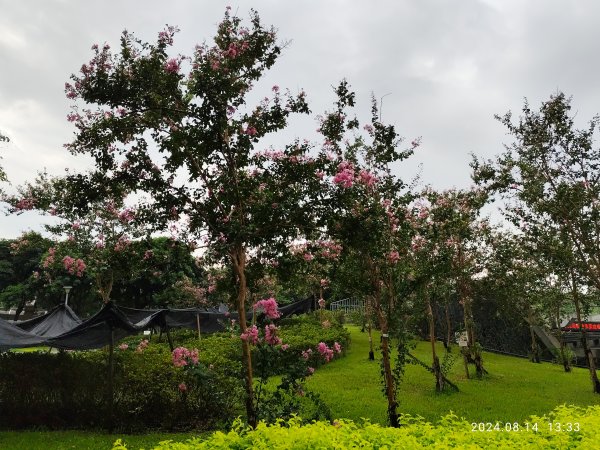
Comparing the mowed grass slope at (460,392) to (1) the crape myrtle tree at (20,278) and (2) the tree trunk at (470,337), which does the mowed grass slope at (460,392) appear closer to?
(2) the tree trunk at (470,337)

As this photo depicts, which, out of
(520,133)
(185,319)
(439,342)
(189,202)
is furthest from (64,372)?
(439,342)

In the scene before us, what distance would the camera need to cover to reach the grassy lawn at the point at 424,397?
9328mm

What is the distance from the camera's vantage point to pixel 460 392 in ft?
47.8

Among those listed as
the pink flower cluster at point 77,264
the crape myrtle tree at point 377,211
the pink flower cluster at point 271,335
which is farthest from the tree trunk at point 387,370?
the pink flower cluster at point 77,264

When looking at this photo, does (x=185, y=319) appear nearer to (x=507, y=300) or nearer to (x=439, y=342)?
(x=507, y=300)

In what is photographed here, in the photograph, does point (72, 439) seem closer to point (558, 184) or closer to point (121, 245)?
point (121, 245)

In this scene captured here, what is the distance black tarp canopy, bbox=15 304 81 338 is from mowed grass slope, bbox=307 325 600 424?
807 cm

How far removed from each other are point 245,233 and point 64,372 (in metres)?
7.09

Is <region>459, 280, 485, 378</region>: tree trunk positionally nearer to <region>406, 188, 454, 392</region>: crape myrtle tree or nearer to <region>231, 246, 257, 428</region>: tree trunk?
<region>406, 188, 454, 392</region>: crape myrtle tree

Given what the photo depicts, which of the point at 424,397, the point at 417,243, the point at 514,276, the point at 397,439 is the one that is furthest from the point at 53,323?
the point at 514,276

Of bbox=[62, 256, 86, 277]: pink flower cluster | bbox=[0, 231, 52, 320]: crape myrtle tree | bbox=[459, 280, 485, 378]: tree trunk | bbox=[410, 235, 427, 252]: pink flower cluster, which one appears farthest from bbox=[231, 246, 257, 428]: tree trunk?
bbox=[0, 231, 52, 320]: crape myrtle tree

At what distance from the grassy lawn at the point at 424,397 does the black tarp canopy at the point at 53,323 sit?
4550mm

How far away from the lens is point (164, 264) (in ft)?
25.2

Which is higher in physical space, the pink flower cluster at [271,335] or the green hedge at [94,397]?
the pink flower cluster at [271,335]
